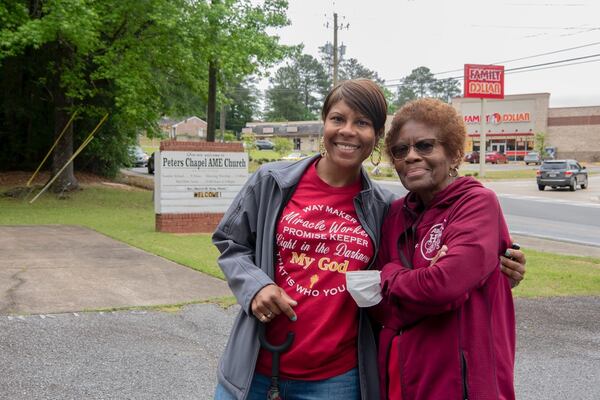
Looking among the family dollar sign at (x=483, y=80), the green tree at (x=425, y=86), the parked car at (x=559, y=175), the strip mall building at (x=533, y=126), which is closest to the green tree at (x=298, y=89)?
the green tree at (x=425, y=86)

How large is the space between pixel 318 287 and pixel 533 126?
7096 cm

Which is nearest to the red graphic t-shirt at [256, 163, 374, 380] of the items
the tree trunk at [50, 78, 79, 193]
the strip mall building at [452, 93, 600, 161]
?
the tree trunk at [50, 78, 79, 193]

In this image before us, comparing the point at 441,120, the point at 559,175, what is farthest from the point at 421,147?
the point at 559,175

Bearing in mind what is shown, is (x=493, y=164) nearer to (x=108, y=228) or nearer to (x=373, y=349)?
(x=108, y=228)

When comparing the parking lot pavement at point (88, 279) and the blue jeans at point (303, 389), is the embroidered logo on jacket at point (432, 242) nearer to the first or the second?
the blue jeans at point (303, 389)

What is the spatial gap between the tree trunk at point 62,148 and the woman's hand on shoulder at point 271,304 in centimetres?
2033

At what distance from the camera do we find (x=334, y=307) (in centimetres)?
215

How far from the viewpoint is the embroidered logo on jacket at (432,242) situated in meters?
1.99

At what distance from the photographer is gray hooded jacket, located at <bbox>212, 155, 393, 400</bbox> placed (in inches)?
84.8

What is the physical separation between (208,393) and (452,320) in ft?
9.29

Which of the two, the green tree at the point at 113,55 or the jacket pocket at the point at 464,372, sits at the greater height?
the green tree at the point at 113,55

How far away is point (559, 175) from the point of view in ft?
106

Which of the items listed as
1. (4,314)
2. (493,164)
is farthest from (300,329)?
(493,164)

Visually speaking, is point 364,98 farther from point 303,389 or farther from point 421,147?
point 303,389
